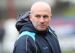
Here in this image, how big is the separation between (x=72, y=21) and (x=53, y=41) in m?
14.9

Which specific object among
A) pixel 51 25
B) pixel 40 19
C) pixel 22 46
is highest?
pixel 40 19

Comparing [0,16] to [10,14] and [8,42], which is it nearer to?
[10,14]

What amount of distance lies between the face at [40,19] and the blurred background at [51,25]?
9.88 m

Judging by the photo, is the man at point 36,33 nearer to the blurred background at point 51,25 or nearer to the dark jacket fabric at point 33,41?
the dark jacket fabric at point 33,41

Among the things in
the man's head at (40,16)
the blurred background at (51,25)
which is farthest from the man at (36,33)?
the blurred background at (51,25)

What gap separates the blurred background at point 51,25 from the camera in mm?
16297

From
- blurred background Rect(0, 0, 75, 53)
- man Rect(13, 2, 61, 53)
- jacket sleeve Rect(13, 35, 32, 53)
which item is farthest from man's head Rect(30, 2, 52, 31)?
blurred background Rect(0, 0, 75, 53)

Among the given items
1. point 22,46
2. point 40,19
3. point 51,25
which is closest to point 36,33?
point 40,19

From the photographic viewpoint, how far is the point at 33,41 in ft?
17.1

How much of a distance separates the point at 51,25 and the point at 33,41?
1390 centimetres

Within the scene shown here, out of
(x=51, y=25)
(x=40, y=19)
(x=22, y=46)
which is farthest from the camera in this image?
(x=51, y=25)

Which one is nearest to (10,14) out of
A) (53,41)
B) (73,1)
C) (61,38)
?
(73,1)

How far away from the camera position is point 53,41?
554 centimetres

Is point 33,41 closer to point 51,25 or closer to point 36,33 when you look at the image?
point 36,33
